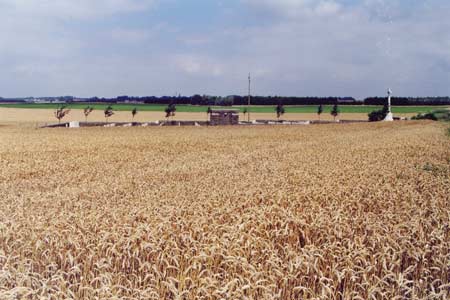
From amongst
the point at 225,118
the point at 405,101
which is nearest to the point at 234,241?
the point at 225,118

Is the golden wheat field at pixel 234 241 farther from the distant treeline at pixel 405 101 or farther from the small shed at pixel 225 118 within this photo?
the distant treeline at pixel 405 101

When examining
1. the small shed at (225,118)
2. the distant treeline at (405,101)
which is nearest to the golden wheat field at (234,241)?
the small shed at (225,118)

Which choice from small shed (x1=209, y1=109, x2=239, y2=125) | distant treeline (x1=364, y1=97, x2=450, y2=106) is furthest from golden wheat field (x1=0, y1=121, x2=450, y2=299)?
distant treeline (x1=364, y1=97, x2=450, y2=106)

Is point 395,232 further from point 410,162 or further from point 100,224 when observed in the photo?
point 410,162

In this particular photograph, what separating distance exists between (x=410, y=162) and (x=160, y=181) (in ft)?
31.1

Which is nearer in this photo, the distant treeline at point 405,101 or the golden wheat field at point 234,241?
the golden wheat field at point 234,241

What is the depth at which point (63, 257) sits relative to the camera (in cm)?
625

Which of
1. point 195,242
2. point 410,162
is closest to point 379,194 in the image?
point 195,242

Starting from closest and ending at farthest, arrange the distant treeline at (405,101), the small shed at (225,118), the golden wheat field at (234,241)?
the golden wheat field at (234,241), the small shed at (225,118), the distant treeline at (405,101)

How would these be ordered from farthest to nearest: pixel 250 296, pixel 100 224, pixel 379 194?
1. pixel 379 194
2. pixel 100 224
3. pixel 250 296

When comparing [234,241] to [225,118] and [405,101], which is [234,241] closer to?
[225,118]

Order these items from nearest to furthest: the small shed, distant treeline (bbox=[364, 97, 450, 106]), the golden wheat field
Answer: the golden wheat field < the small shed < distant treeline (bbox=[364, 97, 450, 106])

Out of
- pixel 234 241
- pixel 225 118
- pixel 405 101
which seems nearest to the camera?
pixel 234 241

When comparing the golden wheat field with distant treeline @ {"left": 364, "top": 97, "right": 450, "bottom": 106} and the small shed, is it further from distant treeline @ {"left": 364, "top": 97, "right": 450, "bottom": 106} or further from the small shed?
distant treeline @ {"left": 364, "top": 97, "right": 450, "bottom": 106}
